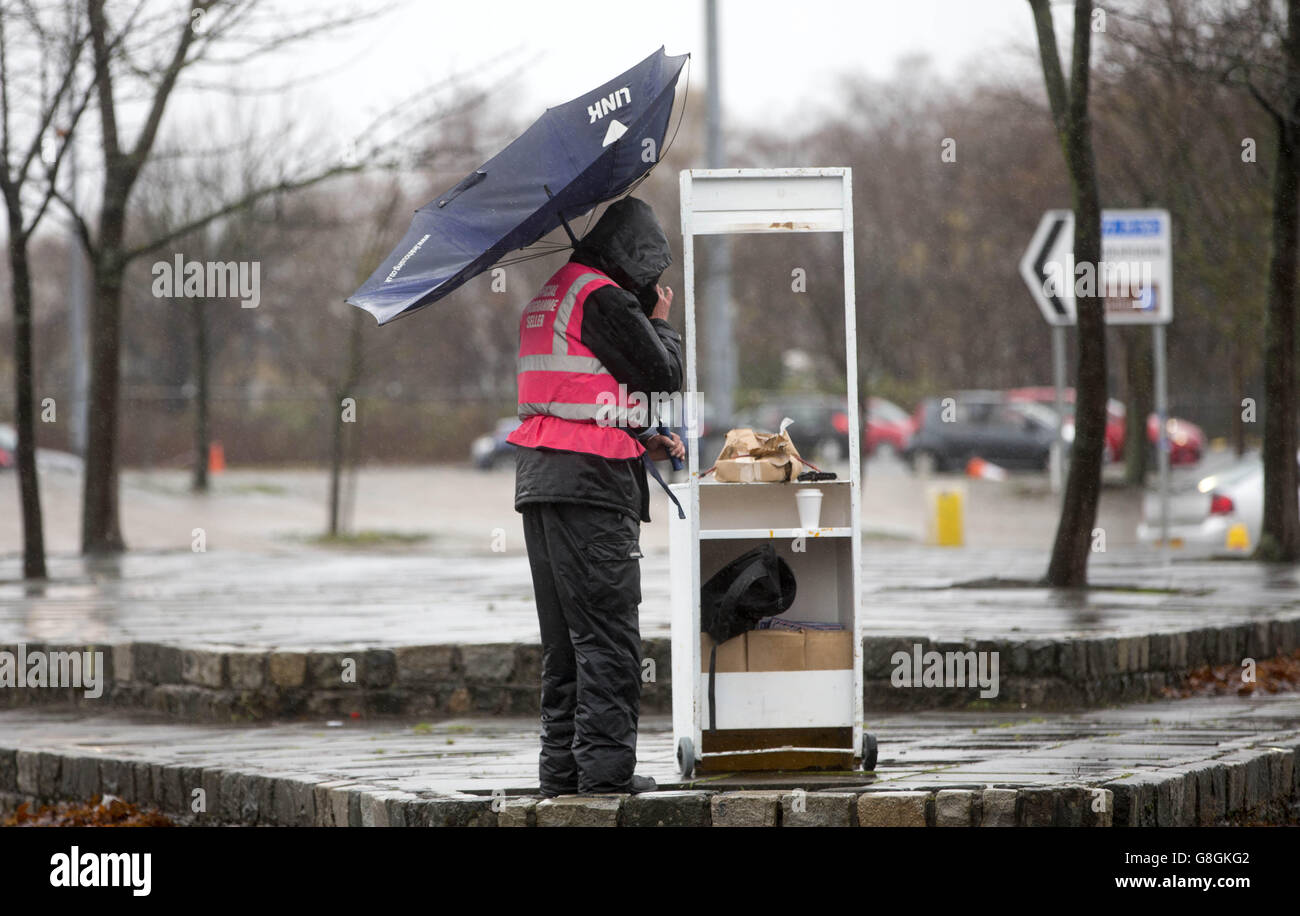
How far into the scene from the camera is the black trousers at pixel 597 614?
5.60 metres

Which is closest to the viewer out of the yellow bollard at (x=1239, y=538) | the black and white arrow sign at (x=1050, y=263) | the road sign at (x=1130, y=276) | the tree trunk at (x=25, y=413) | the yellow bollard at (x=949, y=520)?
the black and white arrow sign at (x=1050, y=263)

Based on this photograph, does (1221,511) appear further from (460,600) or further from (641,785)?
(641,785)


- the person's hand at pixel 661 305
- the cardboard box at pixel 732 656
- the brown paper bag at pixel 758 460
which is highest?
the person's hand at pixel 661 305

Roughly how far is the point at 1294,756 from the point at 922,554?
996 centimetres

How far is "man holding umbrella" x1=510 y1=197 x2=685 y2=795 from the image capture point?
5.55 meters

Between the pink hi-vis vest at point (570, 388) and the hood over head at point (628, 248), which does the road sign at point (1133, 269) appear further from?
the pink hi-vis vest at point (570, 388)

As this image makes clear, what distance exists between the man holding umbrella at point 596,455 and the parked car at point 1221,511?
11.6 metres

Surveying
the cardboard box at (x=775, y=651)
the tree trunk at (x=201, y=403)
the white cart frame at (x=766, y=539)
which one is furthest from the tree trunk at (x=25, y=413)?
the tree trunk at (x=201, y=403)

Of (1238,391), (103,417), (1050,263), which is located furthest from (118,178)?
(1238,391)

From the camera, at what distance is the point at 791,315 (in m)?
47.4

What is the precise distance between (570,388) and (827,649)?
1.38 m

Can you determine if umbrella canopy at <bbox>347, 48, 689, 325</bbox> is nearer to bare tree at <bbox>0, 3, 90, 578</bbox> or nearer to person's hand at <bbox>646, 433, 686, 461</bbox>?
person's hand at <bbox>646, 433, 686, 461</bbox>

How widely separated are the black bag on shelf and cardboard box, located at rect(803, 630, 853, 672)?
156 mm
